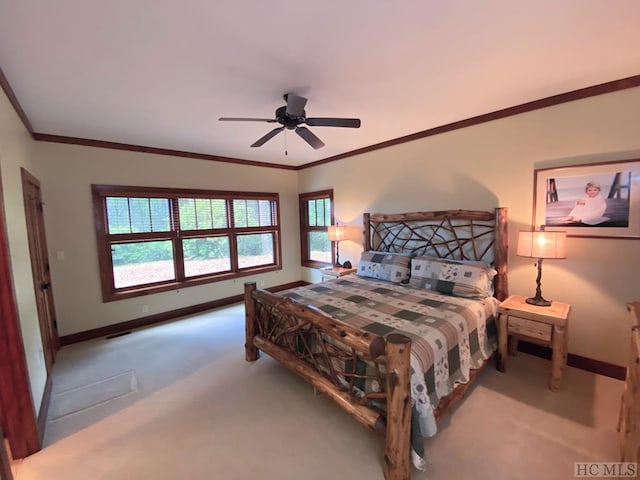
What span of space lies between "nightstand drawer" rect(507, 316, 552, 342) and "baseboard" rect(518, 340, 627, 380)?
0.68 meters

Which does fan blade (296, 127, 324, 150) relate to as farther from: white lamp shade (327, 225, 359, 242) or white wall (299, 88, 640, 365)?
white lamp shade (327, 225, 359, 242)

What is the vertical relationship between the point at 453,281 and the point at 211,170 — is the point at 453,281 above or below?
below

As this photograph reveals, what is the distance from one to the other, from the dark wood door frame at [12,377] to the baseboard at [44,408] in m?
0.12

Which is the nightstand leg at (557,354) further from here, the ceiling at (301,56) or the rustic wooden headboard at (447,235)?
the ceiling at (301,56)

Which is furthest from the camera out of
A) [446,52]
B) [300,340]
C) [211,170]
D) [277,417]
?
[211,170]

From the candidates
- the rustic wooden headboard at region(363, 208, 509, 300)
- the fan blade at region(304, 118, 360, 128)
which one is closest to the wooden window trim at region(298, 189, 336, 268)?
the rustic wooden headboard at region(363, 208, 509, 300)

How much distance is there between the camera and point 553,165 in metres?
2.73

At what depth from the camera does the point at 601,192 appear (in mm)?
2496

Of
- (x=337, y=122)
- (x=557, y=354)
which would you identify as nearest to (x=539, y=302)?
(x=557, y=354)

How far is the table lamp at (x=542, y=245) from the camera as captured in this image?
2.45m

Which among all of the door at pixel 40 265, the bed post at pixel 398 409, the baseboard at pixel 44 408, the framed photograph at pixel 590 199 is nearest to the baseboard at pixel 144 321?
the door at pixel 40 265

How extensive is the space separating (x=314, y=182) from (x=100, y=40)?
3.91 meters

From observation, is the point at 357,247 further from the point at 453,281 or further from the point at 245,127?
the point at 245,127

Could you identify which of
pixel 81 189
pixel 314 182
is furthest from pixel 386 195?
pixel 81 189
